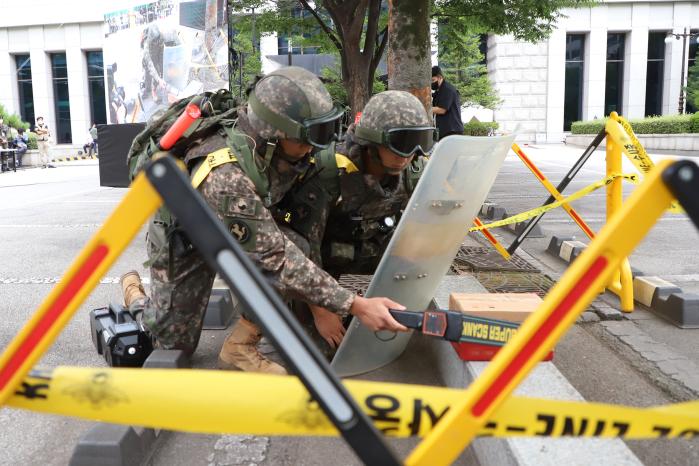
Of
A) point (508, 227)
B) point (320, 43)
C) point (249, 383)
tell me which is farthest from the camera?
point (320, 43)

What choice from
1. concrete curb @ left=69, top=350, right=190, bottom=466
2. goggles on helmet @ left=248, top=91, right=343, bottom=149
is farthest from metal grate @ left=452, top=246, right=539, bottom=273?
concrete curb @ left=69, top=350, right=190, bottom=466

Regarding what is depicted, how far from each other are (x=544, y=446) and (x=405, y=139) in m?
1.51

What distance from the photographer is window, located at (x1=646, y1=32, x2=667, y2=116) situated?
106 feet

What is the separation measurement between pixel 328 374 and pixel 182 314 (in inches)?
69.6

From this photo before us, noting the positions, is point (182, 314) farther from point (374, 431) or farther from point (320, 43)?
point (320, 43)

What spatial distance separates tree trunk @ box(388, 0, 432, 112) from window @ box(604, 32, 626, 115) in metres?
29.9

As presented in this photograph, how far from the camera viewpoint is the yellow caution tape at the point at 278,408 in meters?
1.28

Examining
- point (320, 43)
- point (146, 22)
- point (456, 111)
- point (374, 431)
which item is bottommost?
point (374, 431)

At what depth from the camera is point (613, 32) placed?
104ft

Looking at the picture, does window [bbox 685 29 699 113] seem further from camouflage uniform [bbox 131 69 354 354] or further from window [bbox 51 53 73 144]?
camouflage uniform [bbox 131 69 354 354]

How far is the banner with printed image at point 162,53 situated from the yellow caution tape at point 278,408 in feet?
33.5

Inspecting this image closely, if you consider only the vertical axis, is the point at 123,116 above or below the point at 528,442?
above

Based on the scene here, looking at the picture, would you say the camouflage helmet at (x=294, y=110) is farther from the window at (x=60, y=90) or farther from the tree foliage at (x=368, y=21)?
the window at (x=60, y=90)

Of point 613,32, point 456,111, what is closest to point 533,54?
point 613,32
